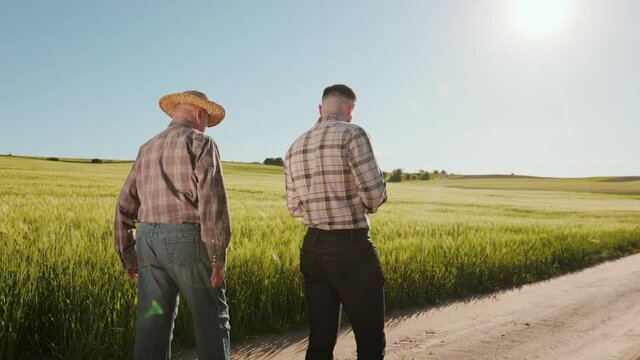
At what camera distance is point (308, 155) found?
3.86 m

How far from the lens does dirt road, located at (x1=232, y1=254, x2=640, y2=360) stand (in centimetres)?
518

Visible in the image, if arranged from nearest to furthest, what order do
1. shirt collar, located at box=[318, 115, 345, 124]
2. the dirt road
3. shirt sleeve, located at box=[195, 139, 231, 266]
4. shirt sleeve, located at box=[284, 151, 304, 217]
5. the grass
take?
shirt sleeve, located at box=[195, 139, 231, 266], shirt collar, located at box=[318, 115, 345, 124], shirt sleeve, located at box=[284, 151, 304, 217], the grass, the dirt road

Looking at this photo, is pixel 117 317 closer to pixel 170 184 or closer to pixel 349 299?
pixel 170 184

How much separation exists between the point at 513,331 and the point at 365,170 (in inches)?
143

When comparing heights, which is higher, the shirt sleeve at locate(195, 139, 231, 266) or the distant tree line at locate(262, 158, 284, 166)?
the distant tree line at locate(262, 158, 284, 166)

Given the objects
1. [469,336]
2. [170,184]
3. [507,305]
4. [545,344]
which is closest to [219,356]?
[170,184]

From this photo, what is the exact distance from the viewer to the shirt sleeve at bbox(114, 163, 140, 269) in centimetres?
379

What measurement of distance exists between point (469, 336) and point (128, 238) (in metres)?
→ 3.95

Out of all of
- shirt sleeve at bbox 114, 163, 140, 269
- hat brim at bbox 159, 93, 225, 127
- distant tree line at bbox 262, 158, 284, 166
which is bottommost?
shirt sleeve at bbox 114, 163, 140, 269

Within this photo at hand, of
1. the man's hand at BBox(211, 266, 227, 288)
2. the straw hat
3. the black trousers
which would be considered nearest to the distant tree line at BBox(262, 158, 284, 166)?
the straw hat

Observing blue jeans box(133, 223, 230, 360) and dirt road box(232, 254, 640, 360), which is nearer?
blue jeans box(133, 223, 230, 360)

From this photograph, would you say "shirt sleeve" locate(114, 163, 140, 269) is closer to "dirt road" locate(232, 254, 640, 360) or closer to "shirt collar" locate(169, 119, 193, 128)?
"shirt collar" locate(169, 119, 193, 128)

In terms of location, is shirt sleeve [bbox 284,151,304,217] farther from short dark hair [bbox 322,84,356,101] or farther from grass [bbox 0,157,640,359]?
grass [bbox 0,157,640,359]

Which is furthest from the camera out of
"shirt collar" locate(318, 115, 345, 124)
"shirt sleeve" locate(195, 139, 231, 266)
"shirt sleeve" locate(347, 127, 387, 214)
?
"shirt collar" locate(318, 115, 345, 124)
